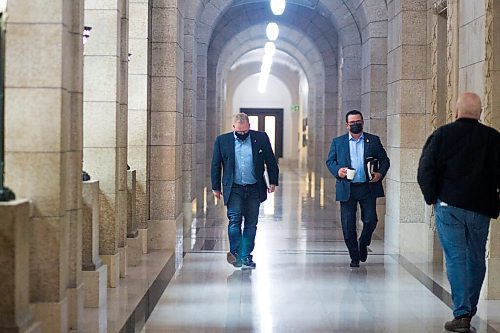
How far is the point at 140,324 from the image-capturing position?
235 inches

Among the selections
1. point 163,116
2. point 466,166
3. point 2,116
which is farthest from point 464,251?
point 163,116

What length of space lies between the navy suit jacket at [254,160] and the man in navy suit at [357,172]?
585mm

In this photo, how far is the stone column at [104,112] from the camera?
290 inches

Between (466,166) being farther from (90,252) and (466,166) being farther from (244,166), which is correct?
(244,166)

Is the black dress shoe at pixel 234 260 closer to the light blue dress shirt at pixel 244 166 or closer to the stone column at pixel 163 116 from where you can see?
the light blue dress shirt at pixel 244 166

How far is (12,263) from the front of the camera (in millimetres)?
4758

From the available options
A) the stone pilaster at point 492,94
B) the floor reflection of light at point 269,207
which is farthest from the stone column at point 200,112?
the stone pilaster at point 492,94

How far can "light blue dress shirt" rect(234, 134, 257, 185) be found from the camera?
334 inches

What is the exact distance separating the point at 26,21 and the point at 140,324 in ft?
7.08

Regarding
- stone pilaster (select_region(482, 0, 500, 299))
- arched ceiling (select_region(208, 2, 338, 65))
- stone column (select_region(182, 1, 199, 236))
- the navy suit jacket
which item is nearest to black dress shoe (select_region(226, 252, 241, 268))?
the navy suit jacket

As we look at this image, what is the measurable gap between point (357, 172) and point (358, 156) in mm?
157

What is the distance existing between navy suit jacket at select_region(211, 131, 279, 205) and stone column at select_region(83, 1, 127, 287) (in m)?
1.38

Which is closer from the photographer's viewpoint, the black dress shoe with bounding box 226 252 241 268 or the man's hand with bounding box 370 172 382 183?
the man's hand with bounding box 370 172 382 183

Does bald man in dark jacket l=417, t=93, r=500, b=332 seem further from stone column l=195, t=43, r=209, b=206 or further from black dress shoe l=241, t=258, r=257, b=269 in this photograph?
stone column l=195, t=43, r=209, b=206
